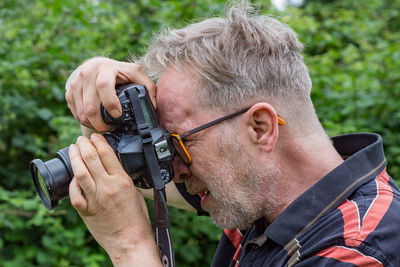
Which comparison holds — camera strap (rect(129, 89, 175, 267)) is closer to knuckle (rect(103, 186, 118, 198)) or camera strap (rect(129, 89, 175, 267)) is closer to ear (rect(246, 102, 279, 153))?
knuckle (rect(103, 186, 118, 198))

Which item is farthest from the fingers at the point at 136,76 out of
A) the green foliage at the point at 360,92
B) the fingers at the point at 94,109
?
the green foliage at the point at 360,92

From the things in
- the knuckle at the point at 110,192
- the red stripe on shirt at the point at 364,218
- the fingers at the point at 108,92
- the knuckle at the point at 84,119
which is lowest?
the red stripe on shirt at the point at 364,218

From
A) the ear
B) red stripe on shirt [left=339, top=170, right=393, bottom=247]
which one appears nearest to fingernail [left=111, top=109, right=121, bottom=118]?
the ear

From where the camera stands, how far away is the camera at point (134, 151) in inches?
56.8

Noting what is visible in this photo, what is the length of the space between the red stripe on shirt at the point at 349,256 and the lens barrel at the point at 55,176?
2.61ft

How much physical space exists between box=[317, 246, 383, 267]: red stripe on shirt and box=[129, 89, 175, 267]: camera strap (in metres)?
0.49

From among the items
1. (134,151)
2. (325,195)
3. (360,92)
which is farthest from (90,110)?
(360,92)

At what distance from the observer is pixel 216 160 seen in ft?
4.83

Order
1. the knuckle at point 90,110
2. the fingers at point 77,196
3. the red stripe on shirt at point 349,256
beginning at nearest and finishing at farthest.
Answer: the red stripe on shirt at point 349,256
the fingers at point 77,196
the knuckle at point 90,110

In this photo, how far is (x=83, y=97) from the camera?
5.18 ft

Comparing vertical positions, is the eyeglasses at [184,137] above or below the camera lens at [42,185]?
above

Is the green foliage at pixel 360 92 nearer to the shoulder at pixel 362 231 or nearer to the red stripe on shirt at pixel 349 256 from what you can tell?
the shoulder at pixel 362 231

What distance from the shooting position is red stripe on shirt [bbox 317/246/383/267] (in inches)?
43.3

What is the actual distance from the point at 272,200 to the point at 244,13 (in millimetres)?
638
